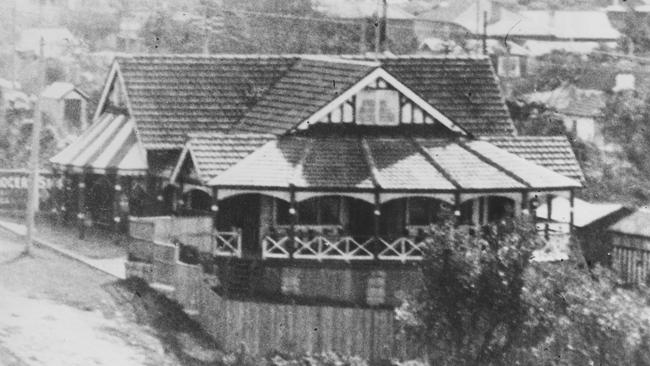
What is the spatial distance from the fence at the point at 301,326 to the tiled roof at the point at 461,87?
1043 cm

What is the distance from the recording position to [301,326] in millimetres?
30375

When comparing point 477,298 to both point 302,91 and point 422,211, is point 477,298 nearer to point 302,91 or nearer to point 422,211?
point 422,211

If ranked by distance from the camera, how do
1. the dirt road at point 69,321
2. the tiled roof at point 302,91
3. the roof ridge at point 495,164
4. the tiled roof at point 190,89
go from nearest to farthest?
the dirt road at point 69,321, the roof ridge at point 495,164, the tiled roof at point 302,91, the tiled roof at point 190,89

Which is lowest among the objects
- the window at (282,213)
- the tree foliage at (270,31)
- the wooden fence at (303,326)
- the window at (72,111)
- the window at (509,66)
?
the wooden fence at (303,326)

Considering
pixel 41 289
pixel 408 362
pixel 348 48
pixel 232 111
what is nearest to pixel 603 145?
pixel 348 48

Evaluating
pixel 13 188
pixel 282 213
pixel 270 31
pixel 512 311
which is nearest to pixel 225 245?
pixel 282 213

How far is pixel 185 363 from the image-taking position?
26953mm

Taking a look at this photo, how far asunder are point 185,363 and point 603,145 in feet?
128

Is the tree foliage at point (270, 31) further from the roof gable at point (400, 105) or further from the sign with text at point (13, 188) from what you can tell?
the roof gable at point (400, 105)

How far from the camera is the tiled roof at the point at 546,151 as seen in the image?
3722 cm

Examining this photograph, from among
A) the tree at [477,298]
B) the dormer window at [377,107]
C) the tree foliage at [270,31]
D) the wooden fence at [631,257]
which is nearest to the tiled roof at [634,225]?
the wooden fence at [631,257]

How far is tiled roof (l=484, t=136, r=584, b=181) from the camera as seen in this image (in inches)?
1465

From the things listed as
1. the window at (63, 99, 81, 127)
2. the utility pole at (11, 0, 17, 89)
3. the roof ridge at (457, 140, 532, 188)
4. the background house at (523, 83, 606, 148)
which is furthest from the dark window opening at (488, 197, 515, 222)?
the background house at (523, 83, 606, 148)

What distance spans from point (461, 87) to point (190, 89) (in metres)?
8.67
